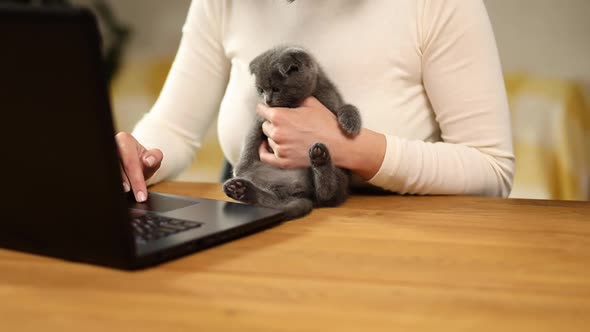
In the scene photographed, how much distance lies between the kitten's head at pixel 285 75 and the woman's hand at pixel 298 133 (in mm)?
25

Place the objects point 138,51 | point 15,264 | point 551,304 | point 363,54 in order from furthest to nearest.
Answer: point 138,51
point 363,54
point 15,264
point 551,304

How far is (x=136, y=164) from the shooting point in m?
1.06

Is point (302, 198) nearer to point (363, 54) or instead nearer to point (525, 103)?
point (363, 54)

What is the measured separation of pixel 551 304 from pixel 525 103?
115cm

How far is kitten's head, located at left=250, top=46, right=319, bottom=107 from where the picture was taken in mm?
1037

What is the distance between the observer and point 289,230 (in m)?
0.84

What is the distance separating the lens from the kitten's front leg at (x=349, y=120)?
105 centimetres

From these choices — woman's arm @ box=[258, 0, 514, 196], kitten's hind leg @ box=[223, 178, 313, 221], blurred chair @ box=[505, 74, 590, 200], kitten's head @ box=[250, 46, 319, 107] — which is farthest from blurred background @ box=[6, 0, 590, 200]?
kitten's hind leg @ box=[223, 178, 313, 221]

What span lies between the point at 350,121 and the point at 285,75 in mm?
129

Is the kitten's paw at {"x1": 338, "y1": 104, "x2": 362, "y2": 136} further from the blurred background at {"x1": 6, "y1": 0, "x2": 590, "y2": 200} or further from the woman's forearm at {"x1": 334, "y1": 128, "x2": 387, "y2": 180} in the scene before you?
the blurred background at {"x1": 6, "y1": 0, "x2": 590, "y2": 200}

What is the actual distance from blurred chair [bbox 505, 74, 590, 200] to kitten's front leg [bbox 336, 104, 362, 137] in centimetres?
73

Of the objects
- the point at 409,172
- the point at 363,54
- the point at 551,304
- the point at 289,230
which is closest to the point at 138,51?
the point at 363,54

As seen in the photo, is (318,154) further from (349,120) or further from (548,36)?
(548,36)

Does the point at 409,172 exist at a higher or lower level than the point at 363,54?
lower
